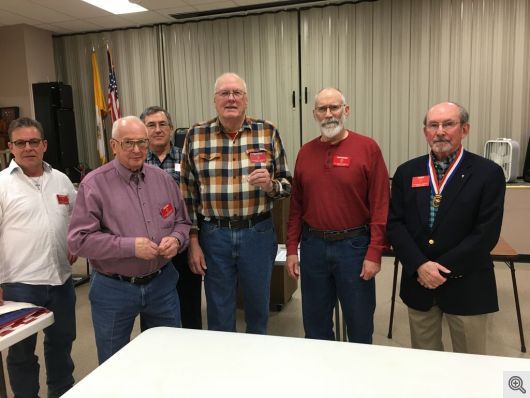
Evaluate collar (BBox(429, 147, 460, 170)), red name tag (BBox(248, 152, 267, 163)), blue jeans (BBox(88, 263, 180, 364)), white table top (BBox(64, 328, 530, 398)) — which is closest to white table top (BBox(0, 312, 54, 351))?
blue jeans (BBox(88, 263, 180, 364))

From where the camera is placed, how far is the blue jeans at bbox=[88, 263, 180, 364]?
70.6 inches

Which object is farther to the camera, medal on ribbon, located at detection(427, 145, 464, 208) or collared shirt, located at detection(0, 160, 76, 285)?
collared shirt, located at detection(0, 160, 76, 285)

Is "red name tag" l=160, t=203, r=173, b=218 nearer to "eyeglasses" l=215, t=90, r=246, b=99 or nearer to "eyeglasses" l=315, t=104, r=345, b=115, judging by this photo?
"eyeglasses" l=215, t=90, r=246, b=99

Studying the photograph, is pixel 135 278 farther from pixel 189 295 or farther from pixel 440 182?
pixel 440 182

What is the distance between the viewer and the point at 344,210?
6.70 feet

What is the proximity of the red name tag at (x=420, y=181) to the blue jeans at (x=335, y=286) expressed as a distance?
366 millimetres

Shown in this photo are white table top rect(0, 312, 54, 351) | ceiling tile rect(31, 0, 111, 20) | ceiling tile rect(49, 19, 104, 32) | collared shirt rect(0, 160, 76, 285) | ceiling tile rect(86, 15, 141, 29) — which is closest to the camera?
white table top rect(0, 312, 54, 351)

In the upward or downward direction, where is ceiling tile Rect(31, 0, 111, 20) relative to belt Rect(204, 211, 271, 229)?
upward

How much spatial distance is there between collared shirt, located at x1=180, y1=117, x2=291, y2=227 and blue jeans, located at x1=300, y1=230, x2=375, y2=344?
13.1 inches

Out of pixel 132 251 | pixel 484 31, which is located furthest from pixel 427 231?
pixel 484 31

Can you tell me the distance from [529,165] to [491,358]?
4077 mm

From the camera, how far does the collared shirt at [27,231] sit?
1.98 m

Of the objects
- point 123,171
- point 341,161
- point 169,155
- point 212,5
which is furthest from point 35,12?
point 341,161

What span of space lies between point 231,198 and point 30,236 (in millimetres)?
968
